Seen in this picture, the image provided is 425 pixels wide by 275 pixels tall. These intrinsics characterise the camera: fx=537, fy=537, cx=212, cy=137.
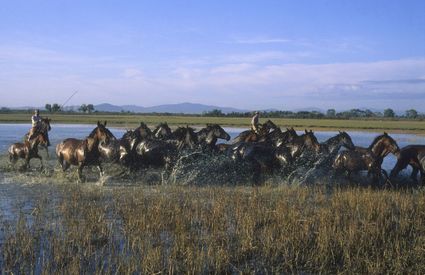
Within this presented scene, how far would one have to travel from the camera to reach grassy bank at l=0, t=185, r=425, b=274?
6.90 metres

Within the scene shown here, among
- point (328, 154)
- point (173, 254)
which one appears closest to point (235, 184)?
point (328, 154)

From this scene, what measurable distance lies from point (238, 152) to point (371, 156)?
3875mm

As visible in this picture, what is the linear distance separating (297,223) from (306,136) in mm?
8529

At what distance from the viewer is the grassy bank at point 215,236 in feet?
22.6

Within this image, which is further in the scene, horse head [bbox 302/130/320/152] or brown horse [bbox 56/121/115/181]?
horse head [bbox 302/130/320/152]

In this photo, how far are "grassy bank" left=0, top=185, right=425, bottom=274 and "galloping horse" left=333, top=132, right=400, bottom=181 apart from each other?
348 cm

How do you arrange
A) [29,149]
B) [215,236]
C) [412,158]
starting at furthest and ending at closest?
[29,149], [412,158], [215,236]

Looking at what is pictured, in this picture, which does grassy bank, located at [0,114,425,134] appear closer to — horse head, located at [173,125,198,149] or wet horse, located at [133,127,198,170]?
horse head, located at [173,125,198,149]

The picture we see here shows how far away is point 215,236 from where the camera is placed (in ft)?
26.8

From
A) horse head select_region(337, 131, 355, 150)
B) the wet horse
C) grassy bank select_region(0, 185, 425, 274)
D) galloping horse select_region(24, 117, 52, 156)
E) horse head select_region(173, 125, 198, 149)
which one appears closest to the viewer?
grassy bank select_region(0, 185, 425, 274)

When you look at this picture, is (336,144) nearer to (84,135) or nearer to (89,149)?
(89,149)

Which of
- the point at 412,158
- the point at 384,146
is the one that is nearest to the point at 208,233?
the point at 384,146

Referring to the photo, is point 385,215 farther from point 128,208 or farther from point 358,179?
point 358,179

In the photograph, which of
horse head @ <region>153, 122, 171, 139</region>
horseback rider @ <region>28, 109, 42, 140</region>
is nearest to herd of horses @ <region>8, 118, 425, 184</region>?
horseback rider @ <region>28, 109, 42, 140</region>
